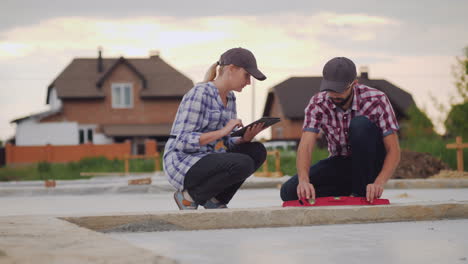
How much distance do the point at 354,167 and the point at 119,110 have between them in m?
34.0

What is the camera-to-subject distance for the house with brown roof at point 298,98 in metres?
38.6

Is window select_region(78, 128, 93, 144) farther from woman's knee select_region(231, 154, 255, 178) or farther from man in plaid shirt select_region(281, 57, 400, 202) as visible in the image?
man in plaid shirt select_region(281, 57, 400, 202)

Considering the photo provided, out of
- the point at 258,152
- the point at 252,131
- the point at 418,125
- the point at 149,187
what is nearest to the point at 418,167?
the point at 149,187

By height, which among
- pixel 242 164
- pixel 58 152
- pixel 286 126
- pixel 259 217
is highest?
pixel 242 164

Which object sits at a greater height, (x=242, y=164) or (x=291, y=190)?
(x=242, y=164)

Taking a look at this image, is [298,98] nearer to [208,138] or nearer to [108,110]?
[108,110]

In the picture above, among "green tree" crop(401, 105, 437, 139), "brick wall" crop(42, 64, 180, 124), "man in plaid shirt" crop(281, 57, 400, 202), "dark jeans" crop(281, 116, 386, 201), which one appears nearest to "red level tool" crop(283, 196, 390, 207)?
"man in plaid shirt" crop(281, 57, 400, 202)

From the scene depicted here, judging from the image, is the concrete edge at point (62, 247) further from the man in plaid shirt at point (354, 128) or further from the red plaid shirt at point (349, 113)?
the red plaid shirt at point (349, 113)

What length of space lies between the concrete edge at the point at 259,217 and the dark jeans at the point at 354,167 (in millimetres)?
298

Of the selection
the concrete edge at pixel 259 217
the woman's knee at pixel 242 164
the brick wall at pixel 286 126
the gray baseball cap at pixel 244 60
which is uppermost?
the gray baseball cap at pixel 244 60

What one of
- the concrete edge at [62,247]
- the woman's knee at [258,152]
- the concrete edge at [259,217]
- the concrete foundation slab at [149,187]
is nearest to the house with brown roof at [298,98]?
the concrete foundation slab at [149,187]

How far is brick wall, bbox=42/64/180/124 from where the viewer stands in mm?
37938

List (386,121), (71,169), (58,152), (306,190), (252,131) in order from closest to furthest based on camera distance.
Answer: (306,190)
(386,121)
(252,131)
(71,169)
(58,152)

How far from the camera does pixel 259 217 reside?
4562 millimetres
